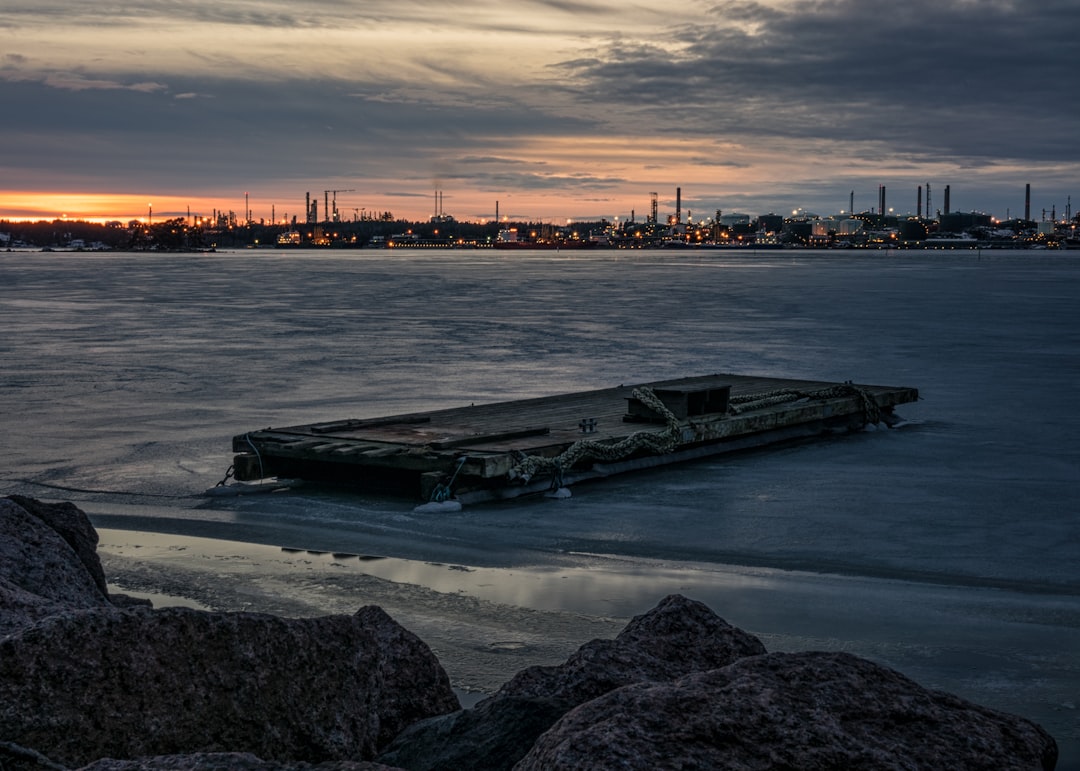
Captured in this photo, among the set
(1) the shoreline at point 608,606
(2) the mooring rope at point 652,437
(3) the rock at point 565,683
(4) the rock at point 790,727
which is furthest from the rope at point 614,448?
(4) the rock at point 790,727

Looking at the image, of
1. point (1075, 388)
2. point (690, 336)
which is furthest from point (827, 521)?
point (690, 336)

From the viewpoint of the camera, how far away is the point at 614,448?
13.4m

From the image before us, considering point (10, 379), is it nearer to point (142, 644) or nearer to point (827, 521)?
point (827, 521)

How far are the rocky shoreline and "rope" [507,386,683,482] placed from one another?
6.57 metres

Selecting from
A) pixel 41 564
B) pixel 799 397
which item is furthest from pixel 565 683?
pixel 799 397

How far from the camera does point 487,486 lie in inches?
488

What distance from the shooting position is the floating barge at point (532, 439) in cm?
1230

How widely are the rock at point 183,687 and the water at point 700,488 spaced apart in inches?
135

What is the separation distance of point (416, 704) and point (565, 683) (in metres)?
0.82

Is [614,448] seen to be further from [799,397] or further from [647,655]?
[647,655]

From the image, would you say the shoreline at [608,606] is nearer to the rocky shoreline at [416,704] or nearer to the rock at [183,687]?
the rocky shoreline at [416,704]

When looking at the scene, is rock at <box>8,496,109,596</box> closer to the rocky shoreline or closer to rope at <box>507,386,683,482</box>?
the rocky shoreline

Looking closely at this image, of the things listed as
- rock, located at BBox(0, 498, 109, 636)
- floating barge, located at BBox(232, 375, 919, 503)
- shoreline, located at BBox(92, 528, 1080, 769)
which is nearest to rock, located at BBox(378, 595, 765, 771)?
shoreline, located at BBox(92, 528, 1080, 769)

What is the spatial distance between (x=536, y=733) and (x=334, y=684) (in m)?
0.79
